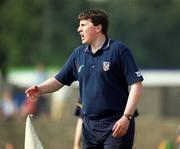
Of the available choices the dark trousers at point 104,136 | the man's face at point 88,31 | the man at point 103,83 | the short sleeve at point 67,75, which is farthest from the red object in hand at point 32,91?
the man's face at point 88,31

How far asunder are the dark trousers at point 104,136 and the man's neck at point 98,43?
701 millimetres

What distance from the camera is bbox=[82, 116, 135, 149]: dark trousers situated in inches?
405

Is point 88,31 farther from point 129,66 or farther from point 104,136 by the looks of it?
point 104,136

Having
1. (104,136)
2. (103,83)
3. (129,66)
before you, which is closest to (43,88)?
(103,83)

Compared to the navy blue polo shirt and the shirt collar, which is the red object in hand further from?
the shirt collar

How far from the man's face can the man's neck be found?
4 centimetres

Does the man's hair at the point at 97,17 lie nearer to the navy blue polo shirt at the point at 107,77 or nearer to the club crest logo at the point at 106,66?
the navy blue polo shirt at the point at 107,77

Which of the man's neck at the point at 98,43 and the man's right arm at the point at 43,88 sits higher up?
the man's neck at the point at 98,43

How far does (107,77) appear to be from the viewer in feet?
33.8

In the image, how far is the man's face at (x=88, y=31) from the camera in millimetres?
10422

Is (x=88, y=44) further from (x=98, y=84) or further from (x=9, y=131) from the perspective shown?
(x=9, y=131)

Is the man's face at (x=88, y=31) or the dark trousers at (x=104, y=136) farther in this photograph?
the man's face at (x=88, y=31)

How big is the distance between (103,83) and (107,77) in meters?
0.07

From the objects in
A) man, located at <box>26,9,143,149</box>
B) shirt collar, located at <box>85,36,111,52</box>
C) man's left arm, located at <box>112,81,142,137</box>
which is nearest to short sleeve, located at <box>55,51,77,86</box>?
man, located at <box>26,9,143,149</box>
